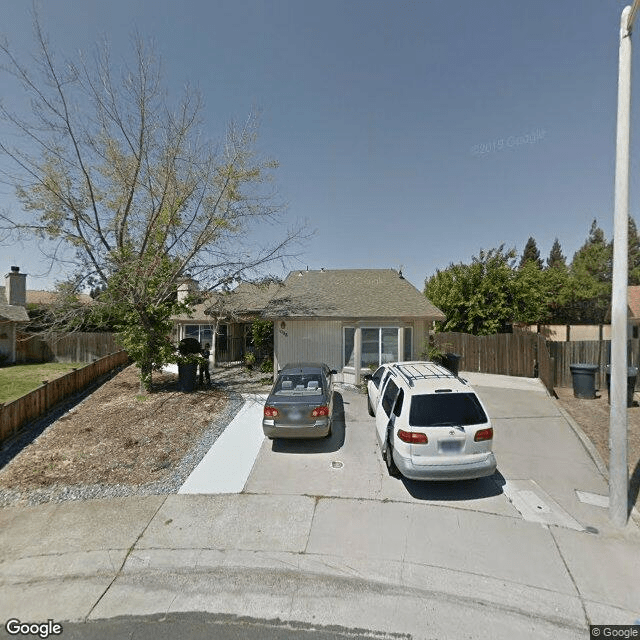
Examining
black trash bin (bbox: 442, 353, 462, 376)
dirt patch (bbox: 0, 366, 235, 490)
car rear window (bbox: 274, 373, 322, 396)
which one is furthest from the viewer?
black trash bin (bbox: 442, 353, 462, 376)

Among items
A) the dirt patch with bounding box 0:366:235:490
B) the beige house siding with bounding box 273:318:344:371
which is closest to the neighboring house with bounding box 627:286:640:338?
the beige house siding with bounding box 273:318:344:371

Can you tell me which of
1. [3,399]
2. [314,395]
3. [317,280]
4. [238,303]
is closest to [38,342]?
[3,399]

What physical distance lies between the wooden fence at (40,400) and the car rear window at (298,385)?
612 cm

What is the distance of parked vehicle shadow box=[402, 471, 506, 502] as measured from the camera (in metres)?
5.50

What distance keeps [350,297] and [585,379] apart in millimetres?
8159

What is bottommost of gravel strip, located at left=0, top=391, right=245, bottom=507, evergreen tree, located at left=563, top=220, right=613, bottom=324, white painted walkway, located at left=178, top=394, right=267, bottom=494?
gravel strip, located at left=0, top=391, right=245, bottom=507

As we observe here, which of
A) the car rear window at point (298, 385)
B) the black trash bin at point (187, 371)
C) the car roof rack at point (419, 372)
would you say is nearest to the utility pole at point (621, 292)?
the car roof rack at point (419, 372)

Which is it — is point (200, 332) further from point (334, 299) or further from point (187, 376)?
point (334, 299)

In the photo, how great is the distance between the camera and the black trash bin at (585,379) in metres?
10.3

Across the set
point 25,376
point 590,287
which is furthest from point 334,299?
point 590,287

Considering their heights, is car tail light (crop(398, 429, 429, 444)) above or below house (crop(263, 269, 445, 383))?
below

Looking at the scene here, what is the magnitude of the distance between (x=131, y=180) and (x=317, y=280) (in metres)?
8.31

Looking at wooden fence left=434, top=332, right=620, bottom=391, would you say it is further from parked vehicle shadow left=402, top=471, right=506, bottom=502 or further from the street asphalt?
parked vehicle shadow left=402, top=471, right=506, bottom=502

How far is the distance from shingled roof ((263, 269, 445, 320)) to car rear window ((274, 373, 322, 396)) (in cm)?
447
